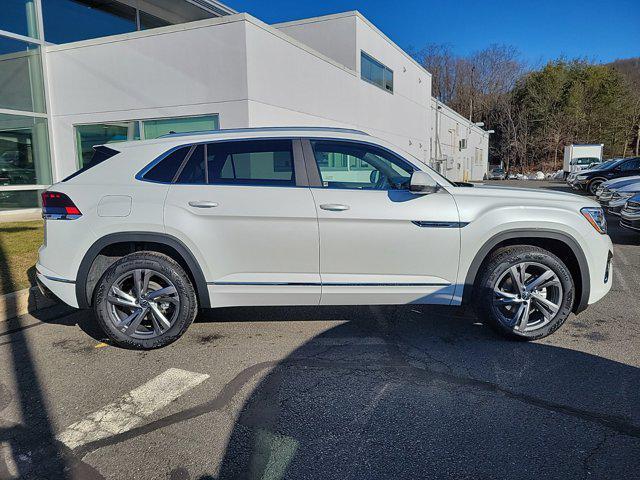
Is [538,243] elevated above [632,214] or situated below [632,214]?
above

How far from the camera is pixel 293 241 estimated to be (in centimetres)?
387

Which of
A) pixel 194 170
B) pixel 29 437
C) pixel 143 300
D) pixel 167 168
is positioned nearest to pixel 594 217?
pixel 194 170

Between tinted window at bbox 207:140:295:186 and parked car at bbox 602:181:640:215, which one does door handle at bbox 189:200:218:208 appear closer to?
tinted window at bbox 207:140:295:186

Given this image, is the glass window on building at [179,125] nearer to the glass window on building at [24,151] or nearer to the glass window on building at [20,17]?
the glass window on building at [24,151]

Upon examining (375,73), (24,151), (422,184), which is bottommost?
(422,184)

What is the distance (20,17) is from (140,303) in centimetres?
1262

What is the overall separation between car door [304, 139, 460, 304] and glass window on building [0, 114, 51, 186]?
11.4m

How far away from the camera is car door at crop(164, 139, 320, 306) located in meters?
3.86

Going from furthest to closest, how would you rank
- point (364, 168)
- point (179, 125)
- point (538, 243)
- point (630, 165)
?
point (630, 165)
point (179, 125)
point (364, 168)
point (538, 243)

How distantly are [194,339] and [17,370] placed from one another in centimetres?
139

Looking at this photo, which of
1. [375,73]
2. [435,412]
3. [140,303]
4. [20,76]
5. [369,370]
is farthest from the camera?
[375,73]

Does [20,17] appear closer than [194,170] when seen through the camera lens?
No

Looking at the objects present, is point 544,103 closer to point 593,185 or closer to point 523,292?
point 593,185

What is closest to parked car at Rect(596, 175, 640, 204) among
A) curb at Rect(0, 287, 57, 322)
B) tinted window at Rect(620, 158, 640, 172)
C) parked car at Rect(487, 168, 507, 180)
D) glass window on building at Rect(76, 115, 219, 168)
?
tinted window at Rect(620, 158, 640, 172)
